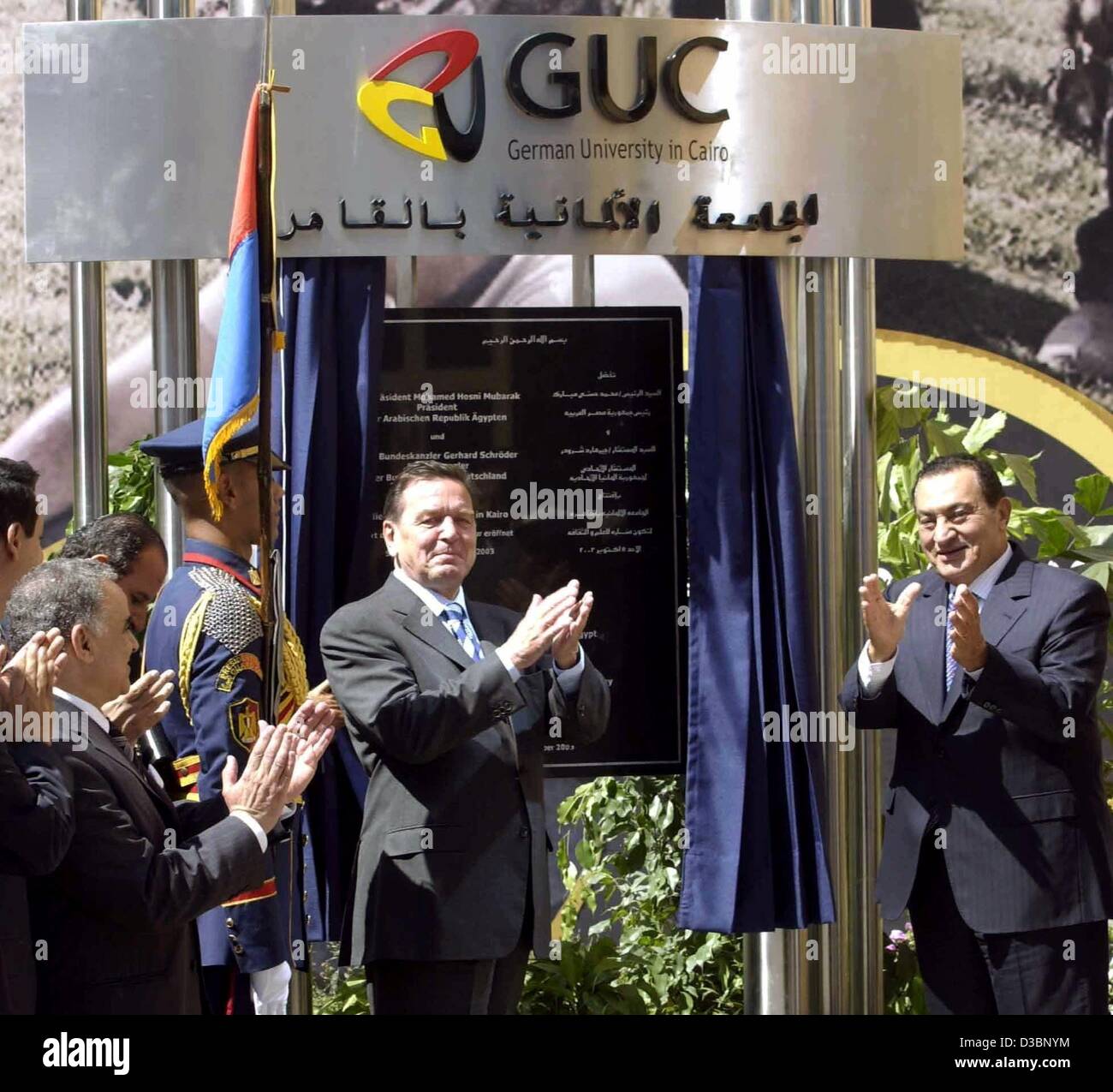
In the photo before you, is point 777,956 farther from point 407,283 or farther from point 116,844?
point 116,844

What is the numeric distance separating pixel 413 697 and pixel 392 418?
4.02 ft

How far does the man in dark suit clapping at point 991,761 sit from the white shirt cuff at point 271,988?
1.48 m

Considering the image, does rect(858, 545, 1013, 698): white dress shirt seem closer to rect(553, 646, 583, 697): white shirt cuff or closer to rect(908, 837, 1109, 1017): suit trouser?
rect(908, 837, 1109, 1017): suit trouser

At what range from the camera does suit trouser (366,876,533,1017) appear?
411cm

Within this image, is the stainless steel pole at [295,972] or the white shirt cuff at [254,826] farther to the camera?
the stainless steel pole at [295,972]

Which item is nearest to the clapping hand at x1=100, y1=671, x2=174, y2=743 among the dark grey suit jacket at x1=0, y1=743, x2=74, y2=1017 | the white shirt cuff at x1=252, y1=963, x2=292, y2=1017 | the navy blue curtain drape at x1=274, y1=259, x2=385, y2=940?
the dark grey suit jacket at x1=0, y1=743, x2=74, y2=1017

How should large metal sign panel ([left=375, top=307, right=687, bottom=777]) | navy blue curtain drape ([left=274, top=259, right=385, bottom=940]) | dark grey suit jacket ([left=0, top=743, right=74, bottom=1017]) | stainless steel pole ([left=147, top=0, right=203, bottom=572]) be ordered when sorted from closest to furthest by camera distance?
1. dark grey suit jacket ([left=0, top=743, right=74, bottom=1017])
2. navy blue curtain drape ([left=274, top=259, right=385, bottom=940])
3. stainless steel pole ([left=147, top=0, right=203, bottom=572])
4. large metal sign panel ([left=375, top=307, right=687, bottom=777])

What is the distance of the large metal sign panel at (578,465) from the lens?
505cm

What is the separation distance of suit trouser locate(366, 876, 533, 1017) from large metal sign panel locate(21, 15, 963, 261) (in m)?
1.84

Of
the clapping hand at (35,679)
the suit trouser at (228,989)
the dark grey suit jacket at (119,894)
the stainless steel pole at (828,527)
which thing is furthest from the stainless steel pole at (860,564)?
the clapping hand at (35,679)

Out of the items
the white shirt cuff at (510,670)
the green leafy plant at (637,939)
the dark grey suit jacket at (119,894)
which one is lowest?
the green leafy plant at (637,939)

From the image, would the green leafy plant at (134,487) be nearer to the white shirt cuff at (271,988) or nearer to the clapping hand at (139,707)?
the clapping hand at (139,707)
